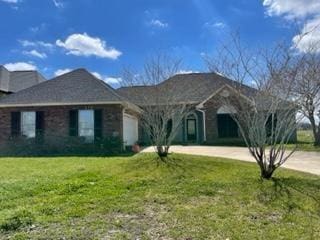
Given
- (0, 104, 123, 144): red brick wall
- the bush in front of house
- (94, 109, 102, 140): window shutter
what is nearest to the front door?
(0, 104, 123, 144): red brick wall

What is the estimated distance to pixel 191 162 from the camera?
13.5 meters

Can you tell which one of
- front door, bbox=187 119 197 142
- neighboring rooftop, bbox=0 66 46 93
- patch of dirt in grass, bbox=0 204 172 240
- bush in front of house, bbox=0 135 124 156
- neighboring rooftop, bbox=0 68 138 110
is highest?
neighboring rooftop, bbox=0 66 46 93

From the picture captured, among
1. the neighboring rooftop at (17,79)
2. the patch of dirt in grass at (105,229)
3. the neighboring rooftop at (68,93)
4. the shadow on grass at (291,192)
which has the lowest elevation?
the patch of dirt in grass at (105,229)

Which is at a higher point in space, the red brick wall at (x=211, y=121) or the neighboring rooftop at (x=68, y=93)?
the neighboring rooftop at (x=68, y=93)

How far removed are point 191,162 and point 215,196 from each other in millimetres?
4866

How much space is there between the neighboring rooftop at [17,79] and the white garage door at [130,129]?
31.1ft

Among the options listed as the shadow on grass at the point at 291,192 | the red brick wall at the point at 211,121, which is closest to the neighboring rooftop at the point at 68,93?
the red brick wall at the point at 211,121

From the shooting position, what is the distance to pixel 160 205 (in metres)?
7.89

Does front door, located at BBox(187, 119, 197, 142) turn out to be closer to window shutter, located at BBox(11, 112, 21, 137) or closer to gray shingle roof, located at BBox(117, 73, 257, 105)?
gray shingle roof, located at BBox(117, 73, 257, 105)

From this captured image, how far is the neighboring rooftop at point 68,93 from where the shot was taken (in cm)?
2293

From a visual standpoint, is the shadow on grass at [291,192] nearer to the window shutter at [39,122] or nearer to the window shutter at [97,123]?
the window shutter at [97,123]

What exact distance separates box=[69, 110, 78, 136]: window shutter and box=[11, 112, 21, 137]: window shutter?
326cm

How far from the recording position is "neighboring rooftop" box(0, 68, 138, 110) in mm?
22927

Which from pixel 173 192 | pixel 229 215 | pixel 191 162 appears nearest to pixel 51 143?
pixel 191 162
